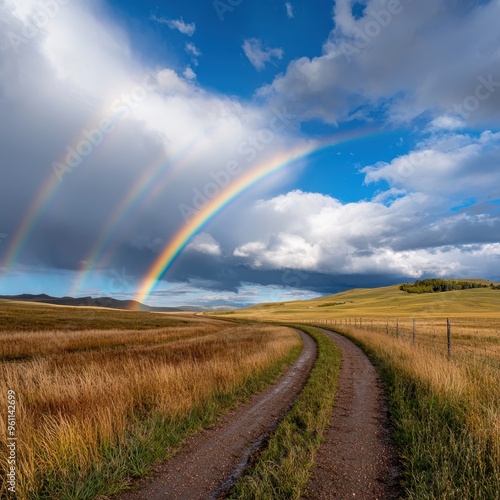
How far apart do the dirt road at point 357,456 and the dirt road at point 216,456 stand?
130 cm

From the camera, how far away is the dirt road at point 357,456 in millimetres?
4738

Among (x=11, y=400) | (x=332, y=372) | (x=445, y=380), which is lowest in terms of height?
(x=332, y=372)

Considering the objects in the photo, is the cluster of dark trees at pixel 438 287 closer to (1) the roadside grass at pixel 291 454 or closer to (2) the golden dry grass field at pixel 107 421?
(2) the golden dry grass field at pixel 107 421

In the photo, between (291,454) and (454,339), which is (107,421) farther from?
(454,339)

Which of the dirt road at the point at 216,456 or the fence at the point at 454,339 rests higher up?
the dirt road at the point at 216,456

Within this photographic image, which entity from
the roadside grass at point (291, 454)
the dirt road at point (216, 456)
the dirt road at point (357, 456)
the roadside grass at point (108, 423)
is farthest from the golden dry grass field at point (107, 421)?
the dirt road at point (357, 456)

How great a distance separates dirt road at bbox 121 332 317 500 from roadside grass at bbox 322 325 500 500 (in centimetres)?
270

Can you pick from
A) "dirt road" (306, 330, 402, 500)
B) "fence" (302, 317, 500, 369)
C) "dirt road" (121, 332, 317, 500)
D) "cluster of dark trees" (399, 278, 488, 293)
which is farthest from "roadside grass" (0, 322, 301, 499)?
"cluster of dark trees" (399, 278, 488, 293)

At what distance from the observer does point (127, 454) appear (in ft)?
18.4

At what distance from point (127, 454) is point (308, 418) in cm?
401

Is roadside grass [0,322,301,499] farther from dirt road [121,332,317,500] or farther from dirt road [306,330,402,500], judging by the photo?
dirt road [306,330,402,500]

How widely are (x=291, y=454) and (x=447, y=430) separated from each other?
11.7 feet

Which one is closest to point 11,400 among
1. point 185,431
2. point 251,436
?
point 185,431

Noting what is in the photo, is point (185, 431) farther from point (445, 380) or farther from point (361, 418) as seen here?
point (445, 380)
